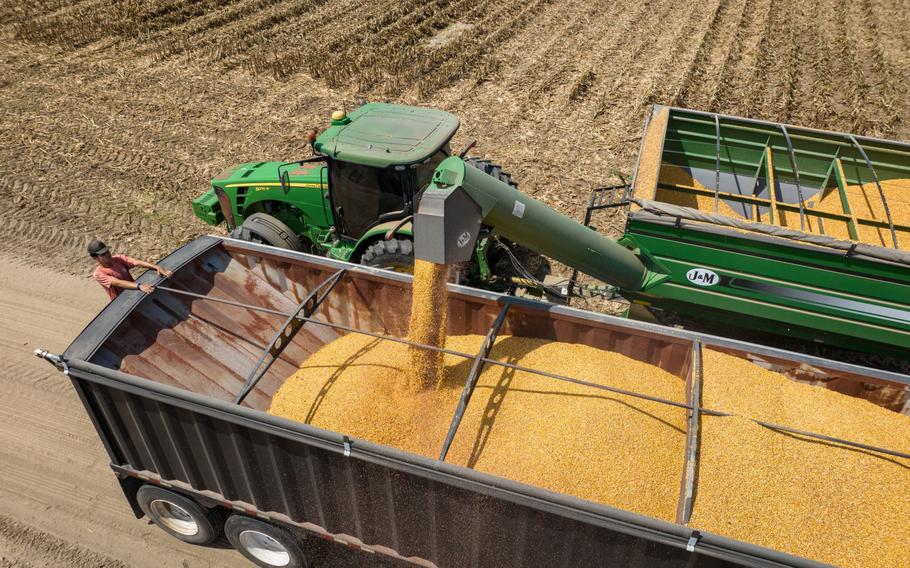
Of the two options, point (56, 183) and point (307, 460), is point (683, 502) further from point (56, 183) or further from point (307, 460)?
point (56, 183)

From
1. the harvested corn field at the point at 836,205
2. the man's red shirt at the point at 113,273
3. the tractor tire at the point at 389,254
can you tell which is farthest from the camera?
the harvested corn field at the point at 836,205

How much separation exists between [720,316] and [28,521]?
285 inches

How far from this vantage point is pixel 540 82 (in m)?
13.0

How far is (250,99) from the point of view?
41.4 ft

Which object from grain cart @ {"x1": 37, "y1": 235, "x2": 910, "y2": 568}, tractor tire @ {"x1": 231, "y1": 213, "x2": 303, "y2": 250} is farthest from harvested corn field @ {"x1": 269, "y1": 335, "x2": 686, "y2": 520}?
tractor tire @ {"x1": 231, "y1": 213, "x2": 303, "y2": 250}

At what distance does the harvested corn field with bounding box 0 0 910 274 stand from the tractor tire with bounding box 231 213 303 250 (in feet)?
7.43

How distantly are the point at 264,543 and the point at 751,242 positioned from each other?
17.7 ft

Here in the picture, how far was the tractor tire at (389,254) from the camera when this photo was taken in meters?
6.41

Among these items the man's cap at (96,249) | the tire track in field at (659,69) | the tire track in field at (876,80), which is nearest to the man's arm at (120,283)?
the man's cap at (96,249)

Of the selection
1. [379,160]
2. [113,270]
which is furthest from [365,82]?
[113,270]

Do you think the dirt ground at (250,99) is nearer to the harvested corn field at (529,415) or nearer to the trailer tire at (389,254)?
the harvested corn field at (529,415)

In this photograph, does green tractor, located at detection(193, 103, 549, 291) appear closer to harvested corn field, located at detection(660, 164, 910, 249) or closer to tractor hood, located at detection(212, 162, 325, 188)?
tractor hood, located at detection(212, 162, 325, 188)

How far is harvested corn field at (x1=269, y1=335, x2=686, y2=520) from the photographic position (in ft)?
13.0

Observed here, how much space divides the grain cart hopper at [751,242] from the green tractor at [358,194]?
1.38 m
